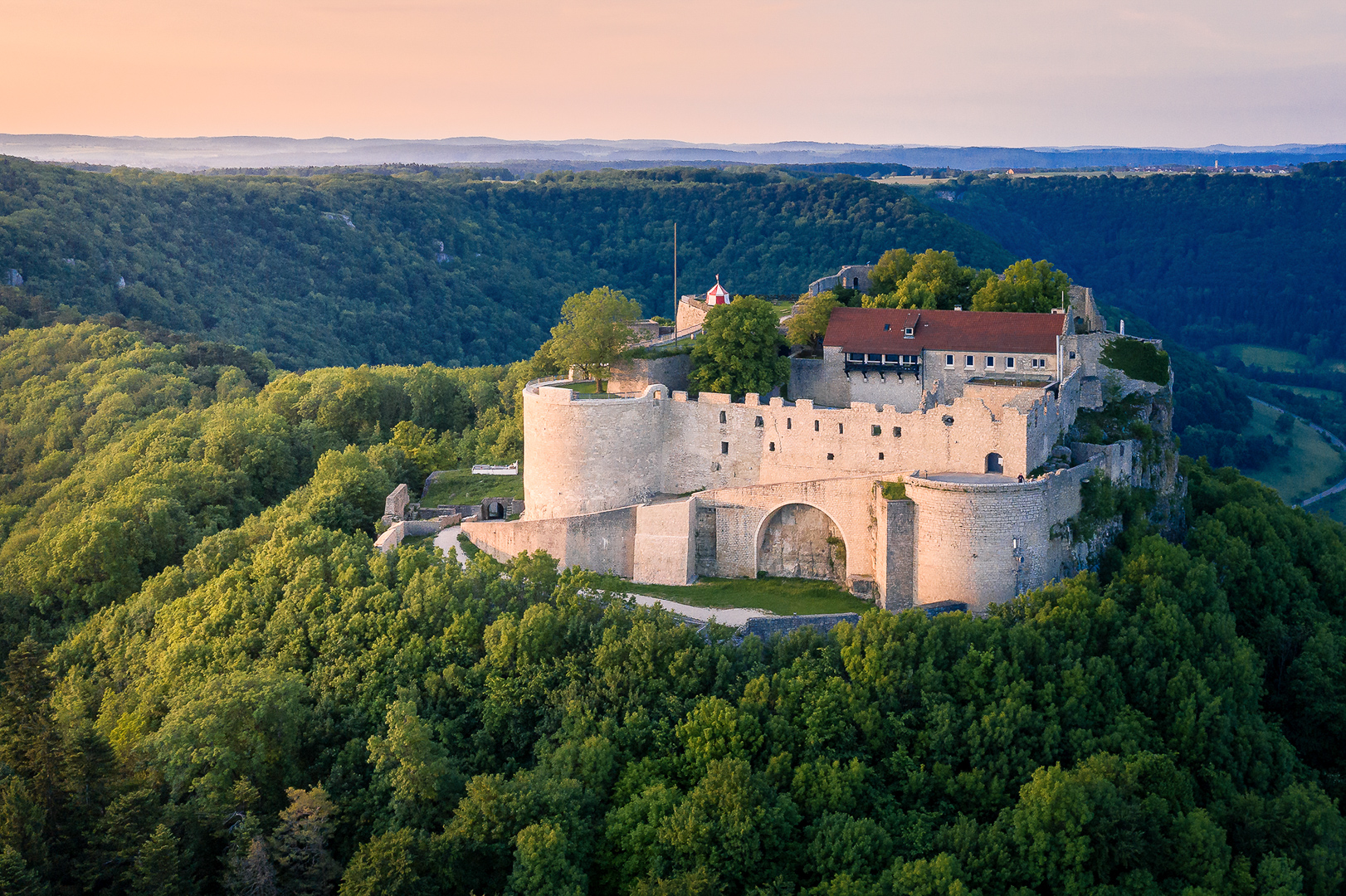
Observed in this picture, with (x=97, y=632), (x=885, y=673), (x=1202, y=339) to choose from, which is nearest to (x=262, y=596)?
(x=97, y=632)

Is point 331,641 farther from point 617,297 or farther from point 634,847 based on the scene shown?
point 617,297

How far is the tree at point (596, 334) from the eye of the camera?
1946 inches

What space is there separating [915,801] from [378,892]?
Answer: 581 inches

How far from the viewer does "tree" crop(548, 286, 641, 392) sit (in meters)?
49.4

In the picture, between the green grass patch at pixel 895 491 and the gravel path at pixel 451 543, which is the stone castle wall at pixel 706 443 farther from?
the gravel path at pixel 451 543

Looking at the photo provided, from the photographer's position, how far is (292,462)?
6712cm

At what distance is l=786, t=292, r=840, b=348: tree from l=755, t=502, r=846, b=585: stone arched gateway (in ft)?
32.6

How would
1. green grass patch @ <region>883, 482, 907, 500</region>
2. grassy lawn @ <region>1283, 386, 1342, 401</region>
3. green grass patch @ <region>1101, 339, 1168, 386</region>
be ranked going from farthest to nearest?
grassy lawn @ <region>1283, 386, 1342, 401</region>, green grass patch @ <region>1101, 339, 1168, 386</region>, green grass patch @ <region>883, 482, 907, 500</region>

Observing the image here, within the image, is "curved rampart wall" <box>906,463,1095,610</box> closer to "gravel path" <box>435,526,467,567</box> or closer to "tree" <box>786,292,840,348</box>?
"tree" <box>786,292,840,348</box>

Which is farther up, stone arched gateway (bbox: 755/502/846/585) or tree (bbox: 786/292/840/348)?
tree (bbox: 786/292/840/348)

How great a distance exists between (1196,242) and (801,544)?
140 metres

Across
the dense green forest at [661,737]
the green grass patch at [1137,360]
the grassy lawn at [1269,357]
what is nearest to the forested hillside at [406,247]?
the grassy lawn at [1269,357]

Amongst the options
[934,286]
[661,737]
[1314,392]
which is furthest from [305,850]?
[1314,392]

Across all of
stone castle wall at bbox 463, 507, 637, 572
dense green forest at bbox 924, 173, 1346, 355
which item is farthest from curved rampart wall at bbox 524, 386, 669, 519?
dense green forest at bbox 924, 173, 1346, 355
